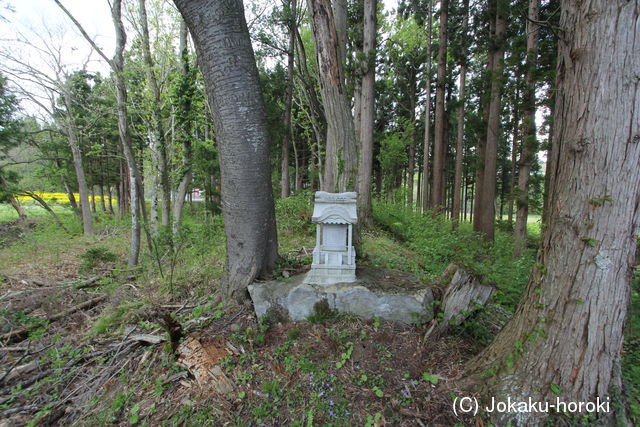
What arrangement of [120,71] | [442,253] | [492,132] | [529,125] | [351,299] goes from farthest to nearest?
[492,132] → [529,125] → [120,71] → [442,253] → [351,299]

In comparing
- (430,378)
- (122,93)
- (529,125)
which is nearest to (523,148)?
(529,125)

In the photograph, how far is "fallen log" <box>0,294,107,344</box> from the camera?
3184 millimetres

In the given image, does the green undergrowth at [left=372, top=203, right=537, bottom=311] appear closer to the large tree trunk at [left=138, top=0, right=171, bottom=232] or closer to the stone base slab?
the stone base slab

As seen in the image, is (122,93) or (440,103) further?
(440,103)

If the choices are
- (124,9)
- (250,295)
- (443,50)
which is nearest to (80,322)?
(250,295)

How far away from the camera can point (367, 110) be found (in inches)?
294

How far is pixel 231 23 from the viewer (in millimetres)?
2918

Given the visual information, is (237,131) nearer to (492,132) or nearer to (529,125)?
(529,125)

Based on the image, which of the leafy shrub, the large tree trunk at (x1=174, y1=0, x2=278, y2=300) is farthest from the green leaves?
the leafy shrub

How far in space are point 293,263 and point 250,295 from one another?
87 cm

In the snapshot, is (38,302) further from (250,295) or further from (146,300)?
(250,295)

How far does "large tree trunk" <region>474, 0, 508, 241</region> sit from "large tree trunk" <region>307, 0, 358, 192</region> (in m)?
4.61

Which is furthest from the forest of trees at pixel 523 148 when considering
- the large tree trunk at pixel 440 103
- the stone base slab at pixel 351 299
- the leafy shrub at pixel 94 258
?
the large tree trunk at pixel 440 103

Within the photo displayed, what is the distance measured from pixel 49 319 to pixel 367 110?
7861 mm
